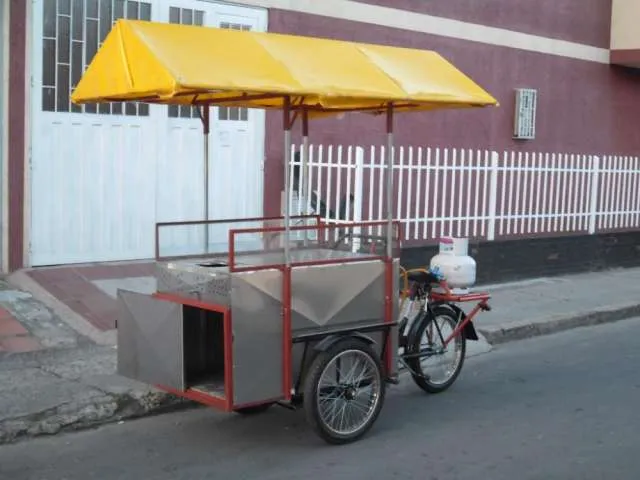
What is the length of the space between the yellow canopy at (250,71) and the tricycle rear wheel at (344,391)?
1.61 metres

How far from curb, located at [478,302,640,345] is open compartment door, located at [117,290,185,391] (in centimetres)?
434

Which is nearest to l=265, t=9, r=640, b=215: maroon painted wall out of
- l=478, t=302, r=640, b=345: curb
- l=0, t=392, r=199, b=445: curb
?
l=478, t=302, r=640, b=345: curb

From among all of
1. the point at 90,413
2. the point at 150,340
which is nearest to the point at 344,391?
the point at 150,340

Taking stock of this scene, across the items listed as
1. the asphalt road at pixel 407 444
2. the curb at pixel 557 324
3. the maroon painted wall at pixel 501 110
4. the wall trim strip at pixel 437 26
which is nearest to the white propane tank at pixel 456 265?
the asphalt road at pixel 407 444

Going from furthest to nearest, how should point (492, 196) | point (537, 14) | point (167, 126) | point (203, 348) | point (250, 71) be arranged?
point (537, 14) → point (492, 196) → point (167, 126) → point (203, 348) → point (250, 71)

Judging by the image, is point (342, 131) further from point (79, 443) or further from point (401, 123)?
point (79, 443)

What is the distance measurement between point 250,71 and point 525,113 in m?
10.5

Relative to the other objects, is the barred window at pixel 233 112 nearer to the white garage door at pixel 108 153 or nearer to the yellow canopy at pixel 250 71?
the white garage door at pixel 108 153

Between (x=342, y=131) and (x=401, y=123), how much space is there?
1.14 meters

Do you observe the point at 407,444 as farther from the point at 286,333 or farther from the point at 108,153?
the point at 108,153

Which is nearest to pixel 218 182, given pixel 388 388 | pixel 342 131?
pixel 342 131

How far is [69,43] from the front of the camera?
30.9 feet

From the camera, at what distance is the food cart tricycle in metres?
5.09

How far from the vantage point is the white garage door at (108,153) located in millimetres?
9281
